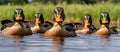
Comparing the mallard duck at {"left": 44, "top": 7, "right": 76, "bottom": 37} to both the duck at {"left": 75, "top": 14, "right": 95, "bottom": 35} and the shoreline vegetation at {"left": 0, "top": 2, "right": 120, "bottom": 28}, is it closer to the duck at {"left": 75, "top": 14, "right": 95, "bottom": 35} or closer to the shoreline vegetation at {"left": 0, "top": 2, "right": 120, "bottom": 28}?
the duck at {"left": 75, "top": 14, "right": 95, "bottom": 35}

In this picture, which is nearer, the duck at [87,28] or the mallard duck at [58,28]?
the mallard duck at [58,28]

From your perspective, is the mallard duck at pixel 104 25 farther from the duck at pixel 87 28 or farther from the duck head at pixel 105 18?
the duck at pixel 87 28

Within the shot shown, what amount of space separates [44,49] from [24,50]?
57cm

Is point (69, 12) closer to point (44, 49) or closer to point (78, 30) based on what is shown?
point (78, 30)

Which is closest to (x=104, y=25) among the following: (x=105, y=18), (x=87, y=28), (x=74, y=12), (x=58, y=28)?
(x=105, y=18)

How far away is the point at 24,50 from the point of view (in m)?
13.0

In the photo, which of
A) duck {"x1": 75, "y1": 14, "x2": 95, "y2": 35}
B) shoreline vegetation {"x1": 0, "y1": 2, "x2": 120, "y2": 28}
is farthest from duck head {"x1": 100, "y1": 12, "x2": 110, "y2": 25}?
shoreline vegetation {"x1": 0, "y1": 2, "x2": 120, "y2": 28}

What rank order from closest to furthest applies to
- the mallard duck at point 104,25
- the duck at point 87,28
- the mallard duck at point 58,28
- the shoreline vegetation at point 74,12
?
the mallard duck at point 58,28, the mallard duck at point 104,25, the duck at point 87,28, the shoreline vegetation at point 74,12

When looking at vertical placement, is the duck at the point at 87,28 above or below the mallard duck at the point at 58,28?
below

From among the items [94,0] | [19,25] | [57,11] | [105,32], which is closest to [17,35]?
[19,25]

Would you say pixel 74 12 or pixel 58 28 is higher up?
pixel 58 28

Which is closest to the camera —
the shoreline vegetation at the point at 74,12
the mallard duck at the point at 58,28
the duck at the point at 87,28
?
the mallard duck at the point at 58,28

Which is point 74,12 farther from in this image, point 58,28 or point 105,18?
point 58,28

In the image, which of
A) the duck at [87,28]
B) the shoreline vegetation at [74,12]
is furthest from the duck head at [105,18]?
the shoreline vegetation at [74,12]
